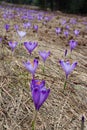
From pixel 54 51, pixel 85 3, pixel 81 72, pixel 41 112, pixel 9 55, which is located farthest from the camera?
pixel 85 3

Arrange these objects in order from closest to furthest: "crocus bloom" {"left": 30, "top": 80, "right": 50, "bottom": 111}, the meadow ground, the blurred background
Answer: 1. "crocus bloom" {"left": 30, "top": 80, "right": 50, "bottom": 111}
2. the meadow ground
3. the blurred background

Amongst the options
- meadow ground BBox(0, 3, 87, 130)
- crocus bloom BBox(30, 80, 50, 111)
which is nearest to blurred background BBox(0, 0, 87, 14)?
meadow ground BBox(0, 3, 87, 130)

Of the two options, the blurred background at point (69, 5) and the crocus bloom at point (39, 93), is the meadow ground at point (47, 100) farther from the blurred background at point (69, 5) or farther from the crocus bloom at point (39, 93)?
the blurred background at point (69, 5)

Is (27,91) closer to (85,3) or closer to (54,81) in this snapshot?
(54,81)

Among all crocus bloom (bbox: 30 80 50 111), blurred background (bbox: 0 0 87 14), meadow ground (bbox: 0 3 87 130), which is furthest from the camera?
blurred background (bbox: 0 0 87 14)

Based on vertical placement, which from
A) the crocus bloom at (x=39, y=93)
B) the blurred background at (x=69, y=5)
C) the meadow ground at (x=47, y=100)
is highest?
the crocus bloom at (x=39, y=93)

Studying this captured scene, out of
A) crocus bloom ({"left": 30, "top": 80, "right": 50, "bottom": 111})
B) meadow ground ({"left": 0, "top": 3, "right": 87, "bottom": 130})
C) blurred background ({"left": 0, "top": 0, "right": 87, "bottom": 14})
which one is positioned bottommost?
blurred background ({"left": 0, "top": 0, "right": 87, "bottom": 14})

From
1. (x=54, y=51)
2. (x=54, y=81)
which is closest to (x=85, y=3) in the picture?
(x=54, y=51)

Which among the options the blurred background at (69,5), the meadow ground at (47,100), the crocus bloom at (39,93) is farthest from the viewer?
the blurred background at (69,5)

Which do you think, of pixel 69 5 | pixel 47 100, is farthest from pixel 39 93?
pixel 69 5

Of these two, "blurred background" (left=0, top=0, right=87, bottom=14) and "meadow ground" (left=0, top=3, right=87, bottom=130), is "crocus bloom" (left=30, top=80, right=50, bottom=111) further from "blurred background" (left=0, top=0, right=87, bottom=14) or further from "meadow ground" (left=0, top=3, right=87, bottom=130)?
"blurred background" (left=0, top=0, right=87, bottom=14)

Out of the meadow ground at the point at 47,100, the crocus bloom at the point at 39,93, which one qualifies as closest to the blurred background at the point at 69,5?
the meadow ground at the point at 47,100
